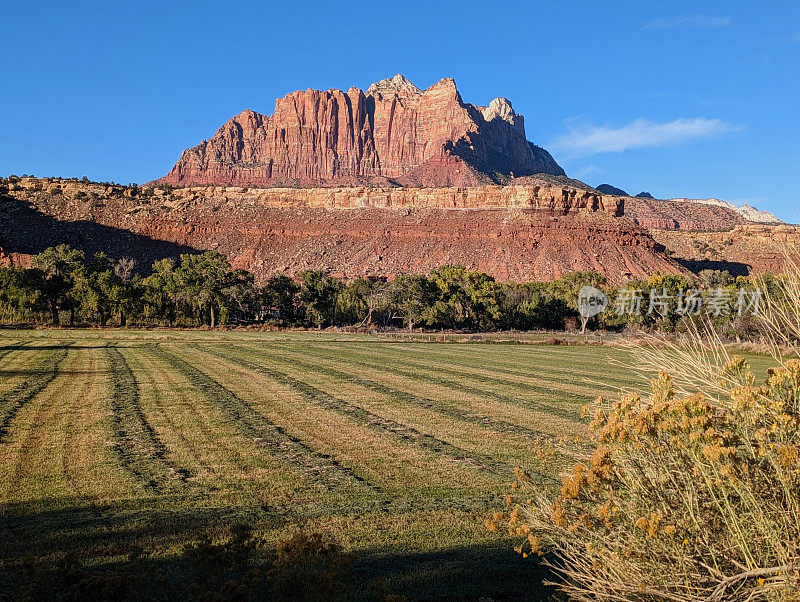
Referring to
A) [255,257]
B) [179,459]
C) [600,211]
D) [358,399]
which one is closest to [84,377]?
[358,399]

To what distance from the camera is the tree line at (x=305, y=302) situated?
71.7 metres

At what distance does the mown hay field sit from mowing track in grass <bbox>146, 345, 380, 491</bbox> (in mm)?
58

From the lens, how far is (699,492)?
4.91 m

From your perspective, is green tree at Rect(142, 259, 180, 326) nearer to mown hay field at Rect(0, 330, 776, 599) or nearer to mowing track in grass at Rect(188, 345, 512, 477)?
mown hay field at Rect(0, 330, 776, 599)

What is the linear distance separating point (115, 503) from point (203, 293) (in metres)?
64.9

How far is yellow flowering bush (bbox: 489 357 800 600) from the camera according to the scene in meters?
4.39

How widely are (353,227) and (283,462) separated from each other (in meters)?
110

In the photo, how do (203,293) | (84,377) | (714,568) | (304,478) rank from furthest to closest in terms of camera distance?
(203,293) → (84,377) → (304,478) → (714,568)

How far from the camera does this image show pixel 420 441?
50.5 ft

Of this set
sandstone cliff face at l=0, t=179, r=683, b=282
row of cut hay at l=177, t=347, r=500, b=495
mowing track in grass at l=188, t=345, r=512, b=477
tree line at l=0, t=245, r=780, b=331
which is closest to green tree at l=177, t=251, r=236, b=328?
tree line at l=0, t=245, r=780, b=331

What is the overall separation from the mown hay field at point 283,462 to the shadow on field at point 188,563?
0.13ft

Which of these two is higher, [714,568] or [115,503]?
[714,568]

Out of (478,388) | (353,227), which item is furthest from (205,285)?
(478,388)

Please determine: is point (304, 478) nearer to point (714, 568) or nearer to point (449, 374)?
point (714, 568)
